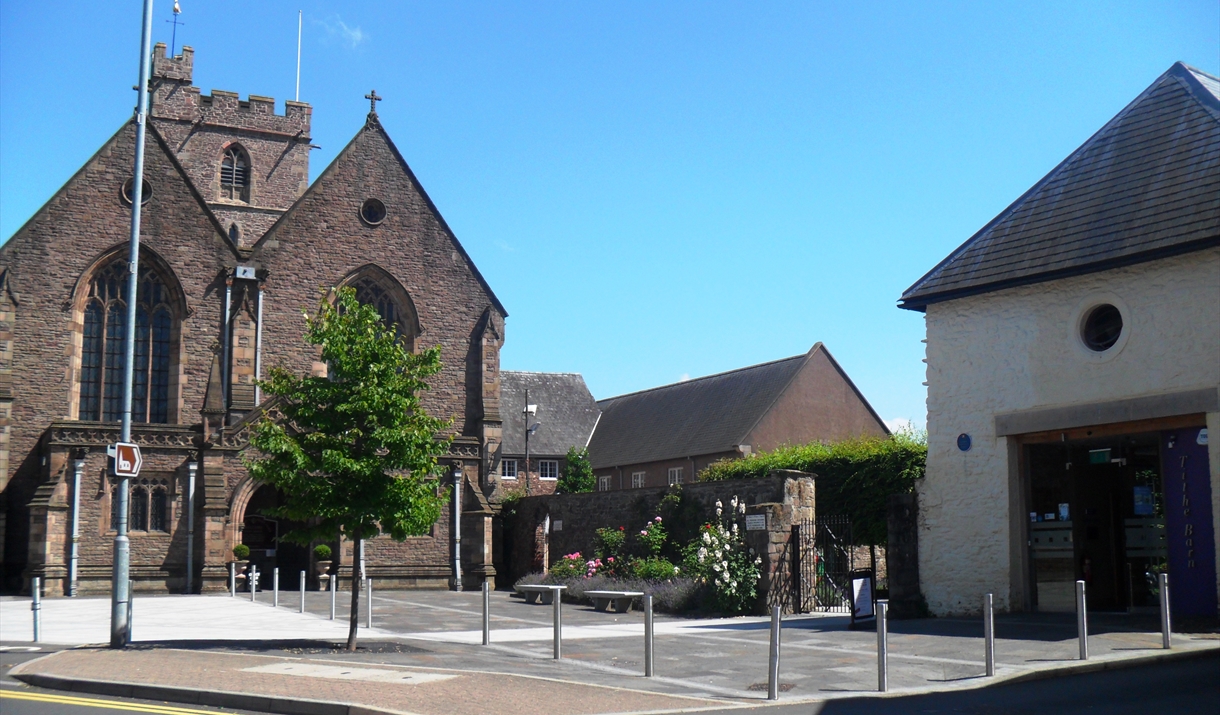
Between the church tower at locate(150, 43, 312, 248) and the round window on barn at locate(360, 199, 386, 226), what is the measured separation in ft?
49.0

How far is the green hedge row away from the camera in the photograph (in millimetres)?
25656

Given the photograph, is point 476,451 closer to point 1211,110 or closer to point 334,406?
point 334,406

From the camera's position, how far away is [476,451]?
36281 mm

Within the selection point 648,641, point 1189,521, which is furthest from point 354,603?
point 1189,521

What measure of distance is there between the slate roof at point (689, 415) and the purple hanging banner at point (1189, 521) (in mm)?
27932

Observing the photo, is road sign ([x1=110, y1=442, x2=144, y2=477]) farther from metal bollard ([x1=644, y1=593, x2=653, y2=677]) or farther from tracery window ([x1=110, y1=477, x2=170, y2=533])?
tracery window ([x1=110, y1=477, x2=170, y2=533])

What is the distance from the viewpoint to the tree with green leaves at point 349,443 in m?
16.1

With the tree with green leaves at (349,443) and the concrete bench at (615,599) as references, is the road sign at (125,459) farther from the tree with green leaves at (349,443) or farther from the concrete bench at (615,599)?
the concrete bench at (615,599)

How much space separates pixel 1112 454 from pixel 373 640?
12419 mm

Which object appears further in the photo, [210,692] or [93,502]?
[93,502]

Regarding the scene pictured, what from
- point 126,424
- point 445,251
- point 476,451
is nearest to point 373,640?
point 126,424

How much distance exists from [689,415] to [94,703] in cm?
4083

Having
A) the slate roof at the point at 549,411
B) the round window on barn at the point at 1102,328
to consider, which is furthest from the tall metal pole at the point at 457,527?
the round window on barn at the point at 1102,328

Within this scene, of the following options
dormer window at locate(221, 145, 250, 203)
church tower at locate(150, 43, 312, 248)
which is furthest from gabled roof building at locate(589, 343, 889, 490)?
dormer window at locate(221, 145, 250, 203)
